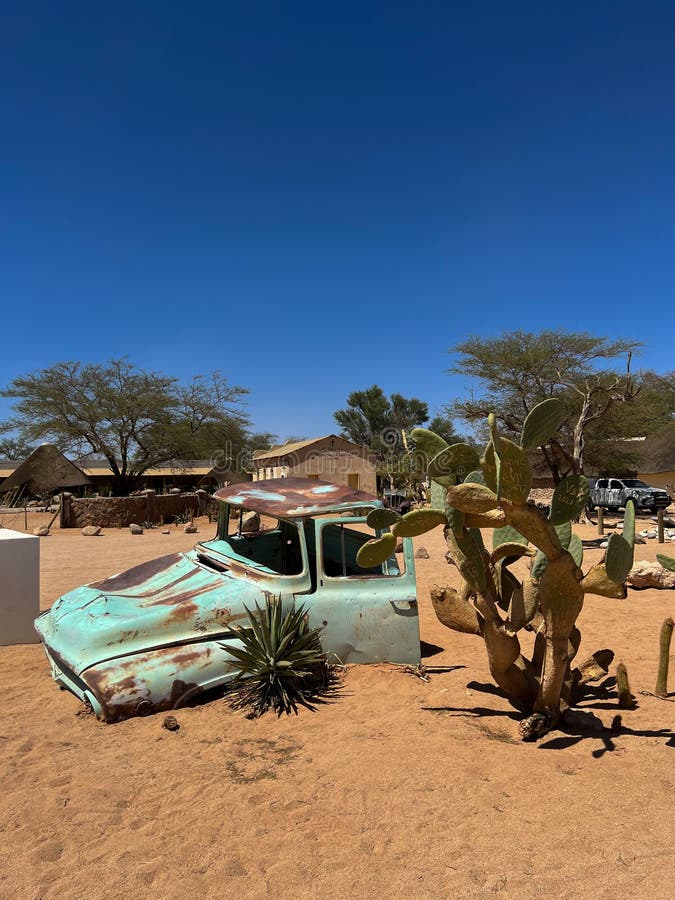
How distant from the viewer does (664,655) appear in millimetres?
4254

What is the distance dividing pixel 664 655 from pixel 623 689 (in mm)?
468

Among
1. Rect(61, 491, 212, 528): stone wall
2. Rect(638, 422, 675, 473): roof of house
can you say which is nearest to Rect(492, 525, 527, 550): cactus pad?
Rect(61, 491, 212, 528): stone wall

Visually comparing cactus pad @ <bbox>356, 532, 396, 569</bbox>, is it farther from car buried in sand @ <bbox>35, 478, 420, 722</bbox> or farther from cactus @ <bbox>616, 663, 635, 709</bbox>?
cactus @ <bbox>616, 663, 635, 709</bbox>

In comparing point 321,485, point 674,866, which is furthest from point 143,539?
point 674,866

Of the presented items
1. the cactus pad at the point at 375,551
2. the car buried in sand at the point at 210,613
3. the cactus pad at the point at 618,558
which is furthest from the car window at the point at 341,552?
the cactus pad at the point at 618,558

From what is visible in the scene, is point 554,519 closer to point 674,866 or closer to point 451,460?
point 451,460

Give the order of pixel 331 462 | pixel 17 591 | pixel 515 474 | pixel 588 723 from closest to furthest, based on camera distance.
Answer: pixel 515 474 < pixel 588 723 < pixel 17 591 < pixel 331 462

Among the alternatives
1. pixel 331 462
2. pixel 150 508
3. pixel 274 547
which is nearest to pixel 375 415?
pixel 331 462

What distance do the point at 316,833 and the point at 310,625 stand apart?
6.61 ft

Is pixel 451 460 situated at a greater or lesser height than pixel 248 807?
greater

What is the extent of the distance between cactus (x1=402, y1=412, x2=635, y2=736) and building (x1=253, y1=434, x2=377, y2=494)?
34575 millimetres

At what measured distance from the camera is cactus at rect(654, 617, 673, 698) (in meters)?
4.17

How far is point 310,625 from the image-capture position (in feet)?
15.4

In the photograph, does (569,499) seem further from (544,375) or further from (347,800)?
(544,375)
